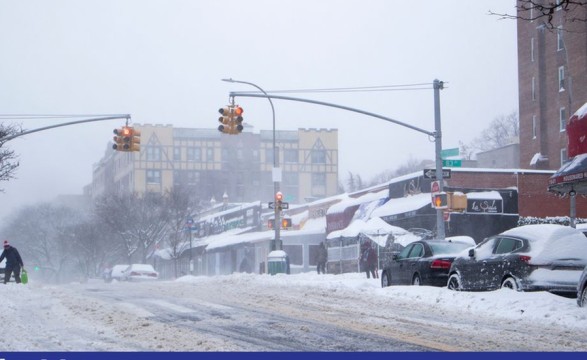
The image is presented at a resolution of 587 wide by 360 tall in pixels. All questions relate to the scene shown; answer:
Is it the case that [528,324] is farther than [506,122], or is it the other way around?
[506,122]

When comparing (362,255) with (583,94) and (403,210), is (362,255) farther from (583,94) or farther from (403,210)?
(583,94)

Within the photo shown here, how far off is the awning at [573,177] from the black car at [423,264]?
288cm

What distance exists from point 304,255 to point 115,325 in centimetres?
4167

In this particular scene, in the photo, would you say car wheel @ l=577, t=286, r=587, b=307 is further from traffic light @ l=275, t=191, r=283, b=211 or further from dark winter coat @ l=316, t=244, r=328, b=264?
dark winter coat @ l=316, t=244, r=328, b=264

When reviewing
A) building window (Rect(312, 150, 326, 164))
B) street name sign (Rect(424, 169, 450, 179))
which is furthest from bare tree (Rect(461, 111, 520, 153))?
street name sign (Rect(424, 169, 450, 179))

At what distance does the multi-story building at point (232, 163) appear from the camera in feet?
348

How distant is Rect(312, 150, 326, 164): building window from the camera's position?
111438 mm

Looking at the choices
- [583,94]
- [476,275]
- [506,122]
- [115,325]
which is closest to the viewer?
[115,325]

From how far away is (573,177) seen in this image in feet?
66.4

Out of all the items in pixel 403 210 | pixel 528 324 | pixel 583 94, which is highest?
pixel 583 94

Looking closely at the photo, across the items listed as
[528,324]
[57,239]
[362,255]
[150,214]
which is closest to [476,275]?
[528,324]

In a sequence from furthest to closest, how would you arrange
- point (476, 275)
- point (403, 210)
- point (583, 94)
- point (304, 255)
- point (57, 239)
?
point (57, 239) < point (304, 255) < point (583, 94) < point (403, 210) < point (476, 275)

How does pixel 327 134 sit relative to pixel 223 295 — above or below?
above

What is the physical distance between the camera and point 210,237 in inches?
2842
